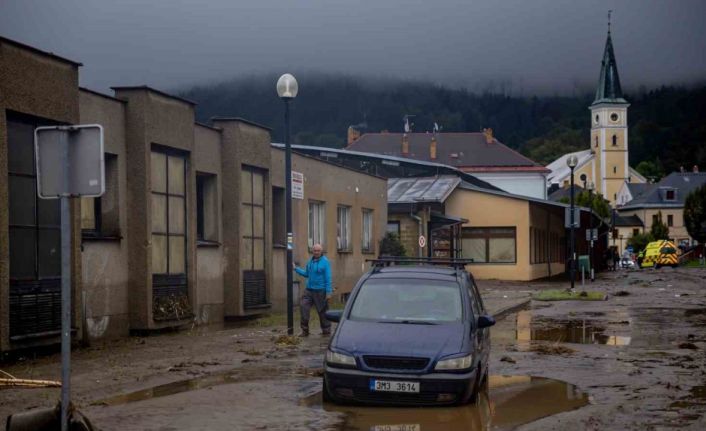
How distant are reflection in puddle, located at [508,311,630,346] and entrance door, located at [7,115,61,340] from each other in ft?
29.3

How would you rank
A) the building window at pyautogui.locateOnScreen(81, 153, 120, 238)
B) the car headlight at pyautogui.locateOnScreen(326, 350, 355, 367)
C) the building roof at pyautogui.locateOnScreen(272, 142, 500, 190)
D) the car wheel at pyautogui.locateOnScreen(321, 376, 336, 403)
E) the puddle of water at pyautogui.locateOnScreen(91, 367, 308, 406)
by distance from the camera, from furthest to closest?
the building roof at pyautogui.locateOnScreen(272, 142, 500, 190) < the building window at pyautogui.locateOnScreen(81, 153, 120, 238) < the puddle of water at pyautogui.locateOnScreen(91, 367, 308, 406) < the car wheel at pyautogui.locateOnScreen(321, 376, 336, 403) < the car headlight at pyautogui.locateOnScreen(326, 350, 355, 367)

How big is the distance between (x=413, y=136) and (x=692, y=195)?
27.7 metres

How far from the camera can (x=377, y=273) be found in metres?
13.3

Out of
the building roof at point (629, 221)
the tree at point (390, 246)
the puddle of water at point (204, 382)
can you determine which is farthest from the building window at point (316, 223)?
the building roof at point (629, 221)

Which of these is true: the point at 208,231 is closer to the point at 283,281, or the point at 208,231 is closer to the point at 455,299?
the point at 283,281

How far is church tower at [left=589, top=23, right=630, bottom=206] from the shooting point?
156m

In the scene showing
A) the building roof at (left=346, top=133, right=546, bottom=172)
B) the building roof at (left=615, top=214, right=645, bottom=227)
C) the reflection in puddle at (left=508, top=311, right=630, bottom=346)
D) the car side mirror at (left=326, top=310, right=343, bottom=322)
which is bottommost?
the reflection in puddle at (left=508, top=311, right=630, bottom=346)

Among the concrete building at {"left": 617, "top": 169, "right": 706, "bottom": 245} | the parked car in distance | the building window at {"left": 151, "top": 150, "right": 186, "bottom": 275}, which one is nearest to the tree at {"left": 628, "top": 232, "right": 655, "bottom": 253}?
the concrete building at {"left": 617, "top": 169, "right": 706, "bottom": 245}

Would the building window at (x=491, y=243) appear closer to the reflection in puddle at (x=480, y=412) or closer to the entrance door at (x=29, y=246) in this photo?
the entrance door at (x=29, y=246)

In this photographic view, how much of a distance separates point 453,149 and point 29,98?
294 feet

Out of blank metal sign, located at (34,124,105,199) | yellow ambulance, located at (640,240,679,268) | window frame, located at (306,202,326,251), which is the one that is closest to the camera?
blank metal sign, located at (34,124,105,199)

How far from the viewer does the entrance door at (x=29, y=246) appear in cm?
1562

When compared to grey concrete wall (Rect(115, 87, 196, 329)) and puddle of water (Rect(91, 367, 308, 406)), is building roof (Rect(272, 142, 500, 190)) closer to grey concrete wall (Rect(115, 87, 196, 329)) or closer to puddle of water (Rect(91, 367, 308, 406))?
grey concrete wall (Rect(115, 87, 196, 329))

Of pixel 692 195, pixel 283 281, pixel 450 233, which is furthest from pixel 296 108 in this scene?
pixel 283 281
